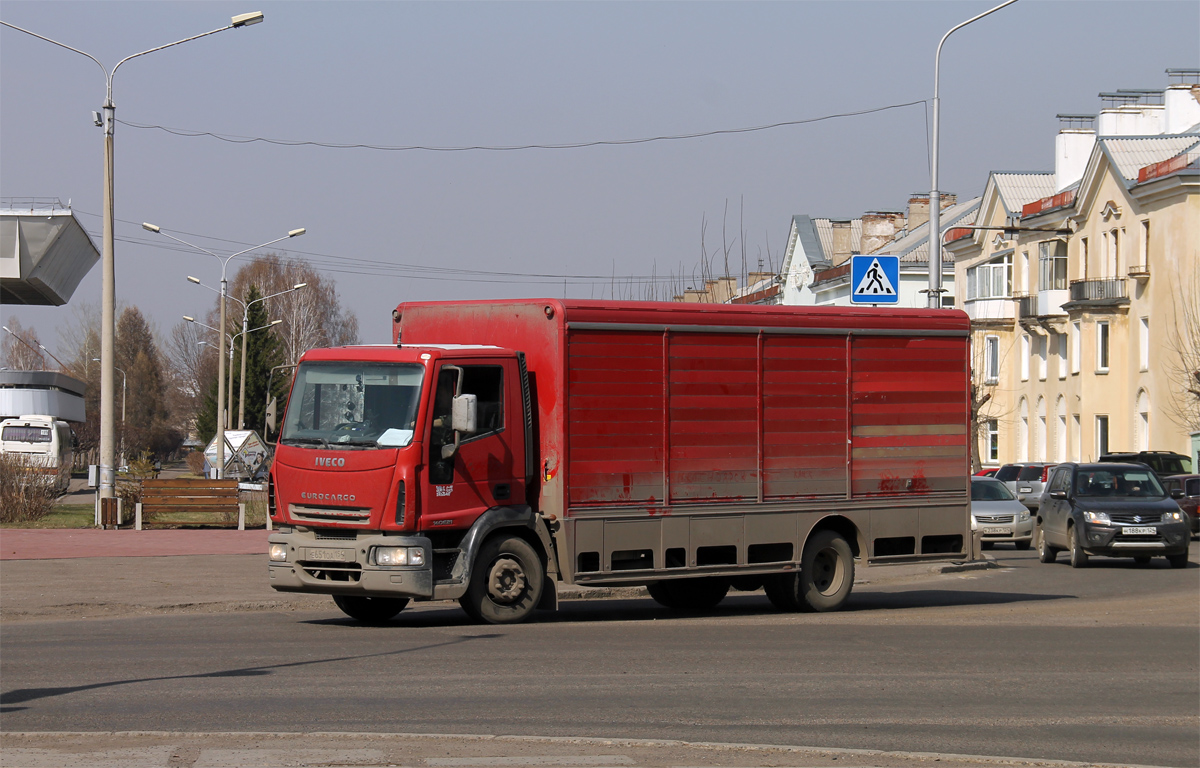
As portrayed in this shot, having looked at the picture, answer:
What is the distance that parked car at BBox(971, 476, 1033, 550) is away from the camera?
96.0 feet

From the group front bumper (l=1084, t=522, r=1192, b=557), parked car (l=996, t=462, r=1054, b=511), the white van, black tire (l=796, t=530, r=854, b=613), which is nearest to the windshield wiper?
black tire (l=796, t=530, r=854, b=613)

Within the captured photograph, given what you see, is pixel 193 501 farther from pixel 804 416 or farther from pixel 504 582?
pixel 804 416

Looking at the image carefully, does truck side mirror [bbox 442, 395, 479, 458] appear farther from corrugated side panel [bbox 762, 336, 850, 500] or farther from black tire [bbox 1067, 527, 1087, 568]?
black tire [bbox 1067, 527, 1087, 568]

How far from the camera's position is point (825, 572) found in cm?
1504

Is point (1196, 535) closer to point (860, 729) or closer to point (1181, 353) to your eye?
point (1181, 353)

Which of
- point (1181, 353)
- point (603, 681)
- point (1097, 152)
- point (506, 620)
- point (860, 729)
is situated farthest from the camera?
point (1097, 152)

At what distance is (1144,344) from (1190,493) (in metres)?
21.4

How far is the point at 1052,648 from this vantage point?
12.1m

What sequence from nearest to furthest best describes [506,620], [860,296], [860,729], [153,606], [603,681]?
[860,729] < [603,681] < [506,620] < [153,606] < [860,296]

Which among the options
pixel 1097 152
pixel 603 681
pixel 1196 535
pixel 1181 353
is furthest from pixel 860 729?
pixel 1097 152

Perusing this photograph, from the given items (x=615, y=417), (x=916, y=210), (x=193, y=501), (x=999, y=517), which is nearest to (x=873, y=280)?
(x=615, y=417)

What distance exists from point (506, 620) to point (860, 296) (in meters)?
10.3

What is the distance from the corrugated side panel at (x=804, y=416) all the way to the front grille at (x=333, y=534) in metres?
4.41

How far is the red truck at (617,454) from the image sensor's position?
1255 centimetres
